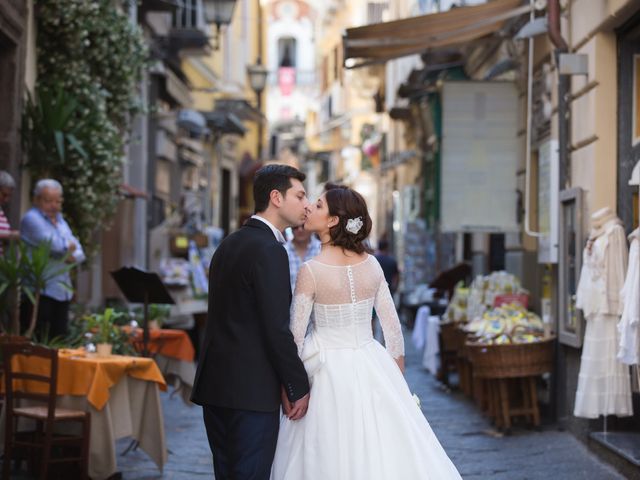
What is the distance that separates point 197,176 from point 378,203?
13227 mm

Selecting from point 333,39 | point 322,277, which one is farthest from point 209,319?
point 333,39

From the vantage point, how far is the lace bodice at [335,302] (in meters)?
5.32

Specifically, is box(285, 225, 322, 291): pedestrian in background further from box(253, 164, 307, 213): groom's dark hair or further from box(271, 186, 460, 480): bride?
box(253, 164, 307, 213): groom's dark hair

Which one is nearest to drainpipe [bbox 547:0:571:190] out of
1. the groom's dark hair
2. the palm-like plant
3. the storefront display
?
the storefront display

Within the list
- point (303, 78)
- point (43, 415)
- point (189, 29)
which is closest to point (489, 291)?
point (43, 415)

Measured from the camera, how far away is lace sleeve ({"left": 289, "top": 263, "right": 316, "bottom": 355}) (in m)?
5.30

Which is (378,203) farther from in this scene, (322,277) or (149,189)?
(322,277)

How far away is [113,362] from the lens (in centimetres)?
782

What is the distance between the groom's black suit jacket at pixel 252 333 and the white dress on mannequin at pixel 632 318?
3.29 m

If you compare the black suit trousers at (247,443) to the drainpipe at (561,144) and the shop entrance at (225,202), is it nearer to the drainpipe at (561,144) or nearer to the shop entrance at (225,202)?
the drainpipe at (561,144)

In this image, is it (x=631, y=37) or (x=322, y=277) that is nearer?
(x=322, y=277)

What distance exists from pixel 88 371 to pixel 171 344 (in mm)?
2897

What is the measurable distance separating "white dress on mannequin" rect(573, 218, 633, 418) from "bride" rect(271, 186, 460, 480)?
362 centimetres

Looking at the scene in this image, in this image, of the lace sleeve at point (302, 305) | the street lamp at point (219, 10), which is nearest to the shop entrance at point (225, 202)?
the street lamp at point (219, 10)
